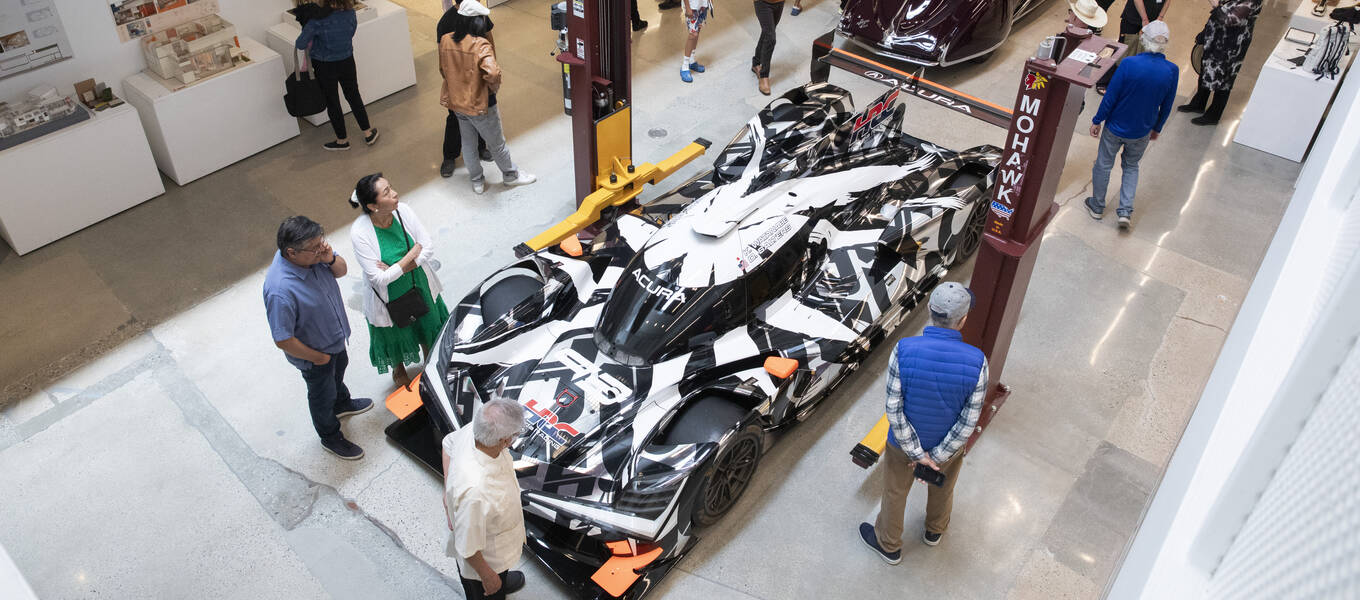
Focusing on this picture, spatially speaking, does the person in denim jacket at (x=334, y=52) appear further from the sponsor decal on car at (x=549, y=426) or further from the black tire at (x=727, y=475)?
the black tire at (x=727, y=475)

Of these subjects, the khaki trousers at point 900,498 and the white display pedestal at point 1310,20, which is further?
the white display pedestal at point 1310,20

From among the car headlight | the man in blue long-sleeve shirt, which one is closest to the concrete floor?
the man in blue long-sleeve shirt

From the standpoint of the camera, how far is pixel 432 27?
34.8 ft

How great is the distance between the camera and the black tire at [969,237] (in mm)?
6500

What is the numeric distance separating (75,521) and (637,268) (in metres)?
3.44

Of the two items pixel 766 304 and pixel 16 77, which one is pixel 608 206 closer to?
pixel 766 304

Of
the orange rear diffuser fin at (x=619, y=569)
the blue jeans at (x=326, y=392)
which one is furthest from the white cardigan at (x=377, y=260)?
the orange rear diffuser fin at (x=619, y=569)

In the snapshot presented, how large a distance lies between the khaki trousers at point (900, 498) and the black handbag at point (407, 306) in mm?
2807

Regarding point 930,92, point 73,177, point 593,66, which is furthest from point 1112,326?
point 73,177

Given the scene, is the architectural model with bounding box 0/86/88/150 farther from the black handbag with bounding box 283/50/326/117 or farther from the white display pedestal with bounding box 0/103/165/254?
the black handbag with bounding box 283/50/326/117

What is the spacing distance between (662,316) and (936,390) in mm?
1595

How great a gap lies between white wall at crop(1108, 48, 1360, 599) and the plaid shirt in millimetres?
2152

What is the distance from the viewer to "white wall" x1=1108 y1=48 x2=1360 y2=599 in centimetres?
113

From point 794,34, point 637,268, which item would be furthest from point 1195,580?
point 794,34
